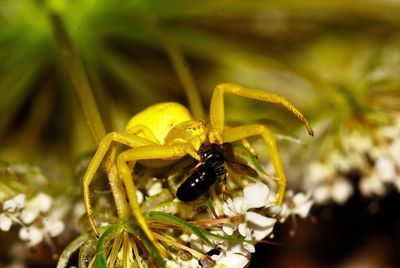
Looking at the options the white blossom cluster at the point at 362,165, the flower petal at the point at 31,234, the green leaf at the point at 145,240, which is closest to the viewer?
the green leaf at the point at 145,240

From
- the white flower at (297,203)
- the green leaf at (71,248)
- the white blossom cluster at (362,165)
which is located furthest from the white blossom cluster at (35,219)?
the white blossom cluster at (362,165)

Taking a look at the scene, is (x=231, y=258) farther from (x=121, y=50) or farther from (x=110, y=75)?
(x=121, y=50)

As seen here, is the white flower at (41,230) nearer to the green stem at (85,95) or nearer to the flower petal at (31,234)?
the flower petal at (31,234)

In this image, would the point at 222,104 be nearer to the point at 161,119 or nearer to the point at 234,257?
the point at 161,119

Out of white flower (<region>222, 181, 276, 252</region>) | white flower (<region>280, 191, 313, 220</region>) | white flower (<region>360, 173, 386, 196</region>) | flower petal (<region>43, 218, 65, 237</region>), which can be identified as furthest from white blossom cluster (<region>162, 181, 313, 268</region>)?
white flower (<region>360, 173, 386, 196</region>)

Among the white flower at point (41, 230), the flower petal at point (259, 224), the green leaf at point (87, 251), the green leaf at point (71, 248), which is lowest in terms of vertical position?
the flower petal at point (259, 224)

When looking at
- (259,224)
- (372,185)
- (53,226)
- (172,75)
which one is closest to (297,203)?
(259,224)
